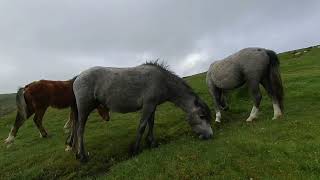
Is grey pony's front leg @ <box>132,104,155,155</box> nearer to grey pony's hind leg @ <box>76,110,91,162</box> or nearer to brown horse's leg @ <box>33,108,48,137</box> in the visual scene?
grey pony's hind leg @ <box>76,110,91,162</box>

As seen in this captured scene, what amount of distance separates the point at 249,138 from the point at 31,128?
16731mm

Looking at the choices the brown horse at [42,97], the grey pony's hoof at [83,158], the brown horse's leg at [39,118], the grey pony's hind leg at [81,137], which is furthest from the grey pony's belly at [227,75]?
the brown horse's leg at [39,118]

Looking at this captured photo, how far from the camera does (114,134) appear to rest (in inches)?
938

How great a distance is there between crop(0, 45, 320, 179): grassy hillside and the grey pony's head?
608mm

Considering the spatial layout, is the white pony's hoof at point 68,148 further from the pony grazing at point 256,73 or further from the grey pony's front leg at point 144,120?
the pony grazing at point 256,73

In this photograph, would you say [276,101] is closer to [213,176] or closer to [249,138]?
[249,138]

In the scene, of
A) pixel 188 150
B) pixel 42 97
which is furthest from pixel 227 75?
pixel 42 97

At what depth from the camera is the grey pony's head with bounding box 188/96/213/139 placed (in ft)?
65.0

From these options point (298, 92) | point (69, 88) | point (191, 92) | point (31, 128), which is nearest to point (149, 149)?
point (191, 92)

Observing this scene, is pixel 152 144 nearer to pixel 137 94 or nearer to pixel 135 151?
pixel 135 151

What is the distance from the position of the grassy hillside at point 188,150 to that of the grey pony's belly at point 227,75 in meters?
1.93

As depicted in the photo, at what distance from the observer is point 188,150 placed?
17.8 metres

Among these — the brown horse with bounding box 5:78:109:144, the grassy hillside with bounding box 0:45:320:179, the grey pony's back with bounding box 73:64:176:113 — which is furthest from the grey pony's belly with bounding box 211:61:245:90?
the brown horse with bounding box 5:78:109:144

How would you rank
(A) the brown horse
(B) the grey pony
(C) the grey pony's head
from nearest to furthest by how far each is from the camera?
(B) the grey pony
(C) the grey pony's head
(A) the brown horse
